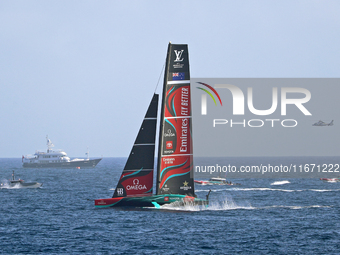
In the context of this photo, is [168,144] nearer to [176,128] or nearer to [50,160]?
[176,128]

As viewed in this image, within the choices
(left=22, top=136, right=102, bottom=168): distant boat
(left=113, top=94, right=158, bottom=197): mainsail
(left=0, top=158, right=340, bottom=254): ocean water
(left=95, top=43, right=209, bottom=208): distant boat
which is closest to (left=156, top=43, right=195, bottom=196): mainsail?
(left=95, top=43, right=209, bottom=208): distant boat

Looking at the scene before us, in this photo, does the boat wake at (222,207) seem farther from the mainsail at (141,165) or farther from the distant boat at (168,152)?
the mainsail at (141,165)

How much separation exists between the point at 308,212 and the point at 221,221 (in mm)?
11799

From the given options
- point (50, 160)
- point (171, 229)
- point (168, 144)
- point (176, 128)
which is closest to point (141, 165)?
point (168, 144)

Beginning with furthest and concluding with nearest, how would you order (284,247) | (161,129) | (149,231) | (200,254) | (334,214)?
(334,214) < (161,129) < (149,231) < (284,247) < (200,254)

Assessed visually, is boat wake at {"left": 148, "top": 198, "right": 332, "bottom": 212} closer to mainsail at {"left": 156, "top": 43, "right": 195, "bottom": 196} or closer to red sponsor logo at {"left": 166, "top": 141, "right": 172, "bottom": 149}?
mainsail at {"left": 156, "top": 43, "right": 195, "bottom": 196}

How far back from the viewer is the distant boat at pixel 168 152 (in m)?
41.1

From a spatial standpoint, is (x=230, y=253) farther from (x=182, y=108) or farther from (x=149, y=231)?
(x=182, y=108)

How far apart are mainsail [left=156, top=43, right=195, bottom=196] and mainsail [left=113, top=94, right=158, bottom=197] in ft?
4.00

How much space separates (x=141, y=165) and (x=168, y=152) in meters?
2.89

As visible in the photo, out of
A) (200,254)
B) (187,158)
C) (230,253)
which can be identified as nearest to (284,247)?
(230,253)

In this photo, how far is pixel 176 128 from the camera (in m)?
41.3

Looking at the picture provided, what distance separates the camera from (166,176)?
42.0 meters

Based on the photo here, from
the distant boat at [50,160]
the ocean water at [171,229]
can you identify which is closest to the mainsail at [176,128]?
the ocean water at [171,229]
